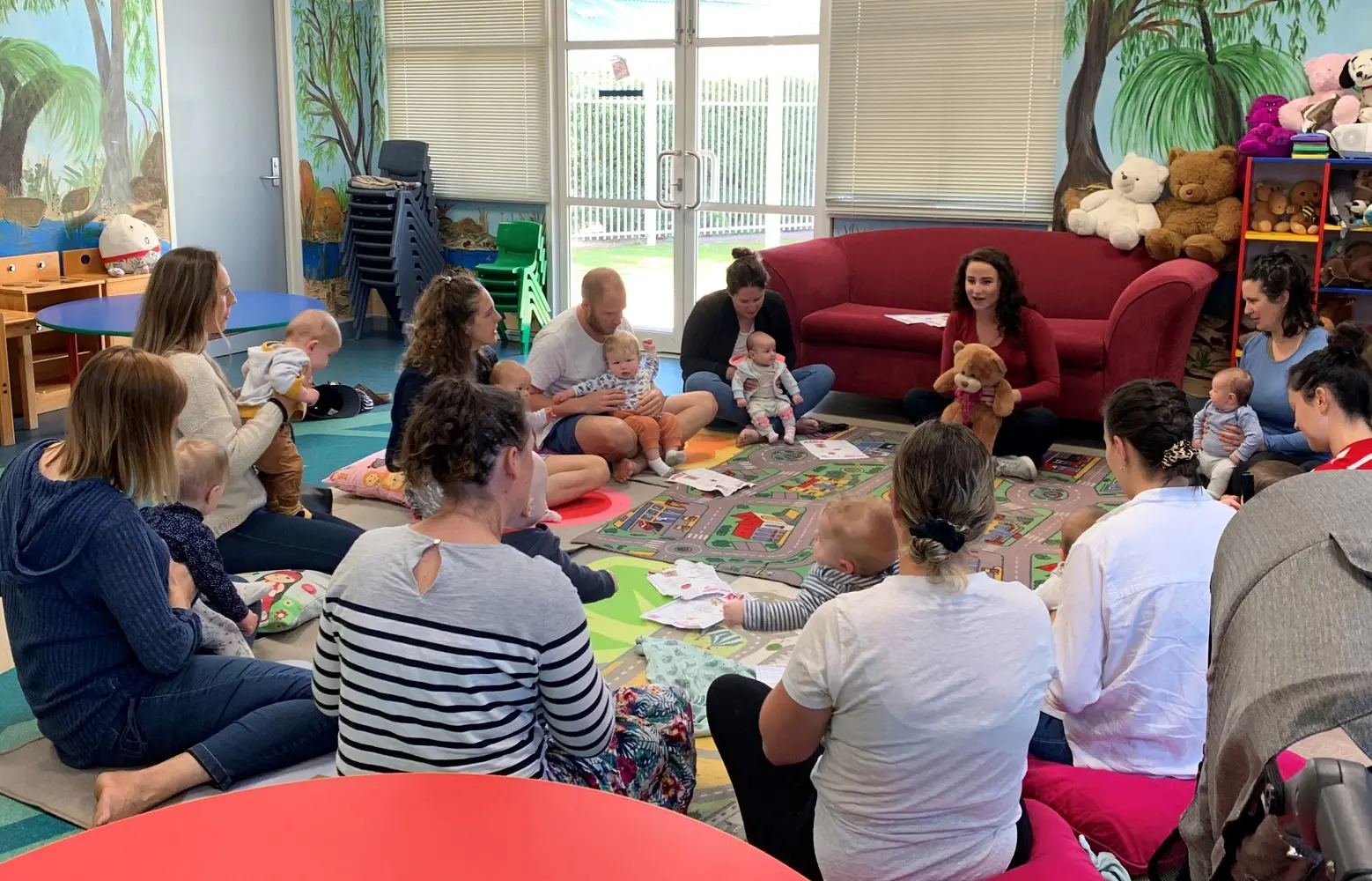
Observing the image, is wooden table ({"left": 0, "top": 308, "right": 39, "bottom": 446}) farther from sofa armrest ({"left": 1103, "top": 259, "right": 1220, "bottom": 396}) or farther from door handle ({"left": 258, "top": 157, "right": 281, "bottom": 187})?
sofa armrest ({"left": 1103, "top": 259, "right": 1220, "bottom": 396})

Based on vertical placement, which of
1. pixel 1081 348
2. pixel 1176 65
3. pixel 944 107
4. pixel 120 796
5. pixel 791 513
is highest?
pixel 1176 65

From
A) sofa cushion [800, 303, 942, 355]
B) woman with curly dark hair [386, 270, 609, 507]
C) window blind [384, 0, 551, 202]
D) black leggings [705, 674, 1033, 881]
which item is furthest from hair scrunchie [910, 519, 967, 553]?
window blind [384, 0, 551, 202]

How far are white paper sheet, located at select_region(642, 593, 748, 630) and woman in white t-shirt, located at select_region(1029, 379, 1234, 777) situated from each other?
1.34 m

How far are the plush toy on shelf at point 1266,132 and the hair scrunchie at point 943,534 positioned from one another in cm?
501

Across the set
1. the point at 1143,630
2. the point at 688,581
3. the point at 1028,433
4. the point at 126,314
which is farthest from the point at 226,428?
the point at 1028,433

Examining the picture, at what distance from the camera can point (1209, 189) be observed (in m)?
6.26

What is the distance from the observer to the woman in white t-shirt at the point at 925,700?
188 centimetres

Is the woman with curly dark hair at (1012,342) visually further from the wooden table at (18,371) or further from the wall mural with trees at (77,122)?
the wall mural with trees at (77,122)

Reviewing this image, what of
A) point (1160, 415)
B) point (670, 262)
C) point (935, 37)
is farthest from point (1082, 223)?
point (1160, 415)

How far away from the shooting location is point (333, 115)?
28.3 feet

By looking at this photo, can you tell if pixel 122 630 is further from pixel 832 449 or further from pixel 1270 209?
pixel 1270 209

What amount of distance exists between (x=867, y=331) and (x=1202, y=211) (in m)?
1.75

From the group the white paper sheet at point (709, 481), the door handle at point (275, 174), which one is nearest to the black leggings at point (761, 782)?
the white paper sheet at point (709, 481)

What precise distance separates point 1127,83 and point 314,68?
203 inches
